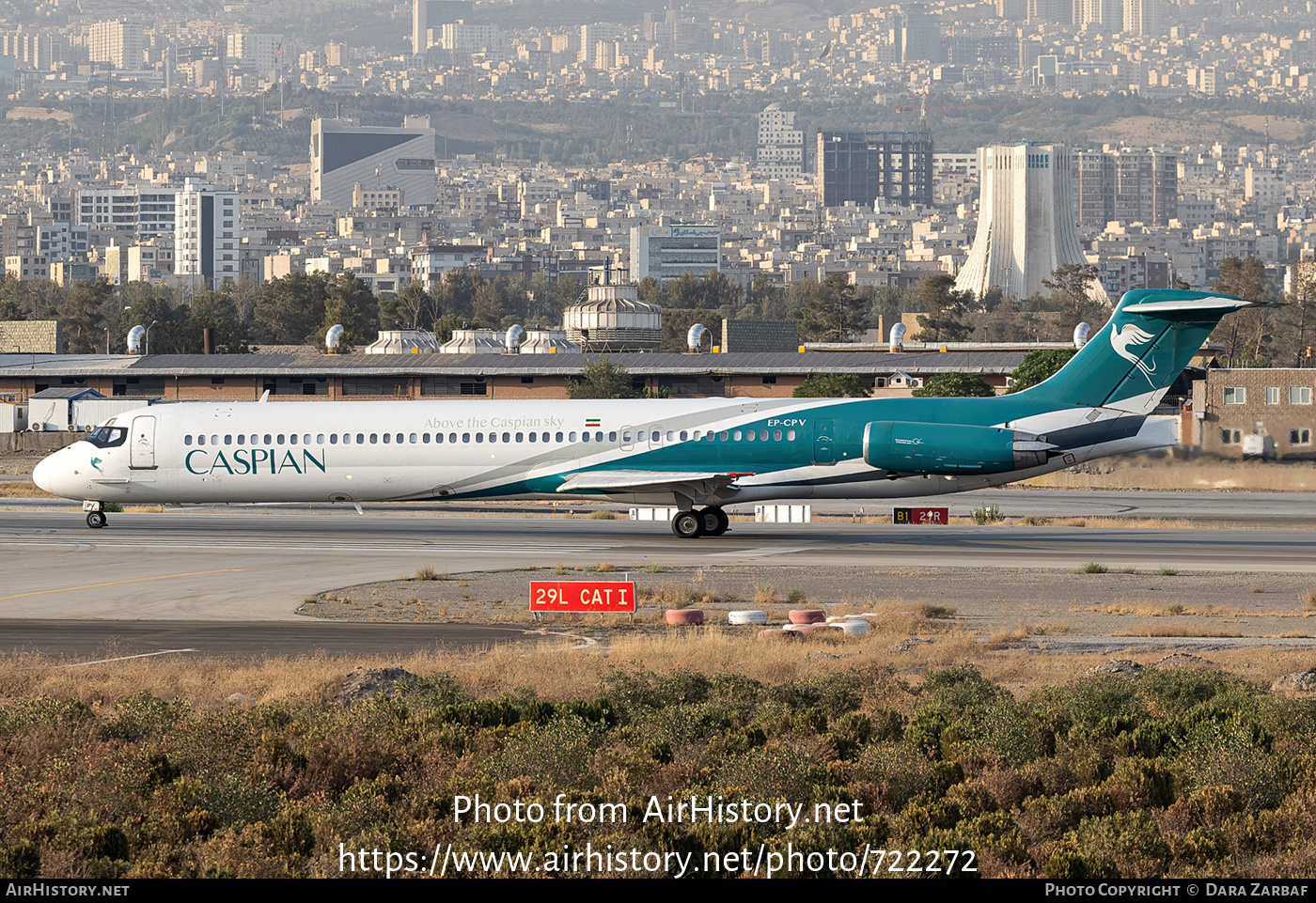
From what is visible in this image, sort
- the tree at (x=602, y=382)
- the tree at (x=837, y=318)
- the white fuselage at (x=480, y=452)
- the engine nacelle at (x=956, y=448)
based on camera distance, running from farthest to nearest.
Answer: the tree at (x=837, y=318) < the tree at (x=602, y=382) < the white fuselage at (x=480, y=452) < the engine nacelle at (x=956, y=448)

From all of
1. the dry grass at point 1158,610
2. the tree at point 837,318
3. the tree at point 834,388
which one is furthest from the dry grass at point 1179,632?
the tree at point 837,318

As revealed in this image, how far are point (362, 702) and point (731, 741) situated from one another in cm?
446

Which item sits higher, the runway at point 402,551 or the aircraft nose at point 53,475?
the aircraft nose at point 53,475

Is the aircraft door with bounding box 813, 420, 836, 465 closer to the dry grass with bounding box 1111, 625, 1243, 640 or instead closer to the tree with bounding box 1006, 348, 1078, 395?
the dry grass with bounding box 1111, 625, 1243, 640

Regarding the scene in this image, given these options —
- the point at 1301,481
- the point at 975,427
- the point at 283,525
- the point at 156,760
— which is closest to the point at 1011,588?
the point at 975,427

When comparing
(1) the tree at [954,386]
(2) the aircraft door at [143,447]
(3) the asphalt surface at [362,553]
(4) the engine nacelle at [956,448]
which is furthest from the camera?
(1) the tree at [954,386]

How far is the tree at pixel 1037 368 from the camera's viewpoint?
84.9 metres

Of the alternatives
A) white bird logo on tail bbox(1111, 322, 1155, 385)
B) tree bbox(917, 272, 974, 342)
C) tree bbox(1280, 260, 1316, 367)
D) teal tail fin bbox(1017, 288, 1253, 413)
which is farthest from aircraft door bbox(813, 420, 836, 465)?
tree bbox(917, 272, 974, 342)

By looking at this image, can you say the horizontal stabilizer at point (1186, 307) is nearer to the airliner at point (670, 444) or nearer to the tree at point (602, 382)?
the airliner at point (670, 444)

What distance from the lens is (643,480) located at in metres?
42.4

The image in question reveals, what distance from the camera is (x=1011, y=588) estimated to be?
3366cm

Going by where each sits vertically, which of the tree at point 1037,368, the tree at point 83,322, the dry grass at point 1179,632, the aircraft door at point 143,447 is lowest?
the dry grass at point 1179,632

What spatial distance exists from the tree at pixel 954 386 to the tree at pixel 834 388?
117 inches

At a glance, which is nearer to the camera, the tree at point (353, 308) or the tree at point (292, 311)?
the tree at point (353, 308)
